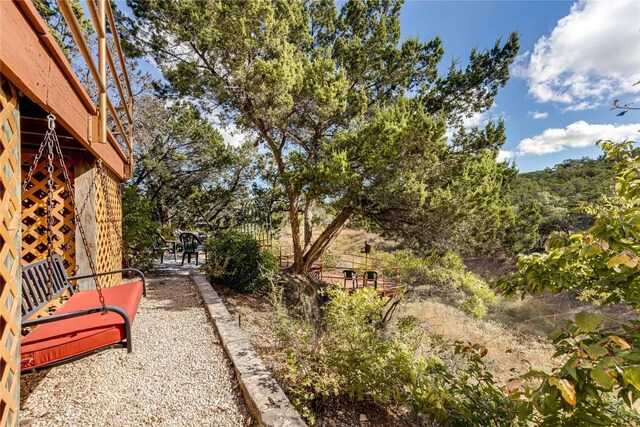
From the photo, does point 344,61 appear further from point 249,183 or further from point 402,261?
point 249,183

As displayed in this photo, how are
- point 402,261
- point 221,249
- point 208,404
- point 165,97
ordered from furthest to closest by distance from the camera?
point 402,261 < point 165,97 < point 221,249 < point 208,404

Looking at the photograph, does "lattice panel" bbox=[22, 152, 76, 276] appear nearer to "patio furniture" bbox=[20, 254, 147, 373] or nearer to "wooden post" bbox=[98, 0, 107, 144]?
"patio furniture" bbox=[20, 254, 147, 373]

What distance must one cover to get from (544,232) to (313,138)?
1671 cm

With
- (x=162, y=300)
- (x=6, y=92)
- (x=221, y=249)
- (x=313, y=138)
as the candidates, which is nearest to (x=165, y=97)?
(x=313, y=138)

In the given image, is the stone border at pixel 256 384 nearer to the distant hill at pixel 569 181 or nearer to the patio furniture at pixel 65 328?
the patio furniture at pixel 65 328

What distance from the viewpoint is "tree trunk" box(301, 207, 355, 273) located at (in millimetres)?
8742

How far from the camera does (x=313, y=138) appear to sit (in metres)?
8.61

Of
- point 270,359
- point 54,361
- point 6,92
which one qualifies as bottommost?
point 270,359

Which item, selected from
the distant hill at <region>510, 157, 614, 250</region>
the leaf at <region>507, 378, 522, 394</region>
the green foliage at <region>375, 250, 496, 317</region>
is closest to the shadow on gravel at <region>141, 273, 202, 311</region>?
the leaf at <region>507, 378, 522, 394</region>

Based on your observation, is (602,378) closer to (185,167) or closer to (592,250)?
(592,250)

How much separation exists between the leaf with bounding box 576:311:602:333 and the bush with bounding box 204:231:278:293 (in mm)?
5843

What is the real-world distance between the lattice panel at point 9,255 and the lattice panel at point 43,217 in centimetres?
278

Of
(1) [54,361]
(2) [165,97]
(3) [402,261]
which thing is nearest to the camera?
(1) [54,361]

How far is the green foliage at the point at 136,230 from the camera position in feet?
22.4
